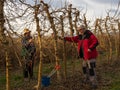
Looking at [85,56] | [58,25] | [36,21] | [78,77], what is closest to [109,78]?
[78,77]

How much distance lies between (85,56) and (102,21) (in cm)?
612

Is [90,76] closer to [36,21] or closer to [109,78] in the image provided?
[109,78]

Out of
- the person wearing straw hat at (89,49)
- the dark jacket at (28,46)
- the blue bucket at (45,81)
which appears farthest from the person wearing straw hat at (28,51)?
the person wearing straw hat at (89,49)

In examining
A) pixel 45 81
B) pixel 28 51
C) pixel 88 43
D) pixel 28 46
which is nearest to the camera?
pixel 45 81

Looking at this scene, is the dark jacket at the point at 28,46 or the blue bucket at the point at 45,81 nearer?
the blue bucket at the point at 45,81

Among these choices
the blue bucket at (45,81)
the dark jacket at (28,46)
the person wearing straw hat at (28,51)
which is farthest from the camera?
the dark jacket at (28,46)

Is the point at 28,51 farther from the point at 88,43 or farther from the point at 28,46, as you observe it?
the point at 88,43

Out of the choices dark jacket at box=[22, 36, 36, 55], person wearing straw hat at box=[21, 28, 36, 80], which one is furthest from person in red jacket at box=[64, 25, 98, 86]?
dark jacket at box=[22, 36, 36, 55]

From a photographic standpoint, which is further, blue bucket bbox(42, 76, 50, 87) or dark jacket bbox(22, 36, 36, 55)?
dark jacket bbox(22, 36, 36, 55)

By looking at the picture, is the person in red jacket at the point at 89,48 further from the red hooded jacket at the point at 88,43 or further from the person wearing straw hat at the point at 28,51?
the person wearing straw hat at the point at 28,51

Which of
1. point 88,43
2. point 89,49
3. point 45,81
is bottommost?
point 45,81

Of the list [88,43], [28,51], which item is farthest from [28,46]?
[88,43]

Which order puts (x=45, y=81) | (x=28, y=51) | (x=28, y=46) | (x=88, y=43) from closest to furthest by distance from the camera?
(x=45, y=81), (x=88, y=43), (x=28, y=51), (x=28, y=46)

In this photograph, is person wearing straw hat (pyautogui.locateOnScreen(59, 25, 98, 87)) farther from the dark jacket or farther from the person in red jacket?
the dark jacket
